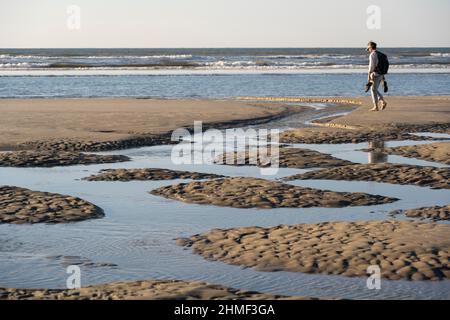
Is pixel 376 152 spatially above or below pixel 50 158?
below

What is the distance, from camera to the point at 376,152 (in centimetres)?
1504

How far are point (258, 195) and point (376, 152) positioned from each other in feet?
16.2

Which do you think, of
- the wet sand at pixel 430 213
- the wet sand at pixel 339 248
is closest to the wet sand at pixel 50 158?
the wet sand at pixel 339 248

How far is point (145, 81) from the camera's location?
44.7m

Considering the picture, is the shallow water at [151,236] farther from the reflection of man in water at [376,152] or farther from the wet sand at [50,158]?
the reflection of man in water at [376,152]

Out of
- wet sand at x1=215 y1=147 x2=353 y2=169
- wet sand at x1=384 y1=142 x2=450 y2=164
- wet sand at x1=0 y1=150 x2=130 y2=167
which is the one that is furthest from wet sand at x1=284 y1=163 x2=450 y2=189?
wet sand at x1=0 y1=150 x2=130 y2=167

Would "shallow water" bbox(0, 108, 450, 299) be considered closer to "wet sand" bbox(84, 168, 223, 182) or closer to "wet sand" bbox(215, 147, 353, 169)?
"wet sand" bbox(84, 168, 223, 182)

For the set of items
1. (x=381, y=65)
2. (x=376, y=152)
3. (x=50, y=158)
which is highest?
(x=381, y=65)

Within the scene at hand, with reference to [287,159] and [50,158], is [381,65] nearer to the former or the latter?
[287,159]

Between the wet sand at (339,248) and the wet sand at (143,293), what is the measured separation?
953 mm

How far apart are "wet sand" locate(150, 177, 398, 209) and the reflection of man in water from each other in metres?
3.11

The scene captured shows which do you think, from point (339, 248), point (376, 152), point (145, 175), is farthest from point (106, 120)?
point (339, 248)

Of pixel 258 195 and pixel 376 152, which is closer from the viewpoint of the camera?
pixel 258 195

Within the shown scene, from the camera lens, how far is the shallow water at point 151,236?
22.6 feet
